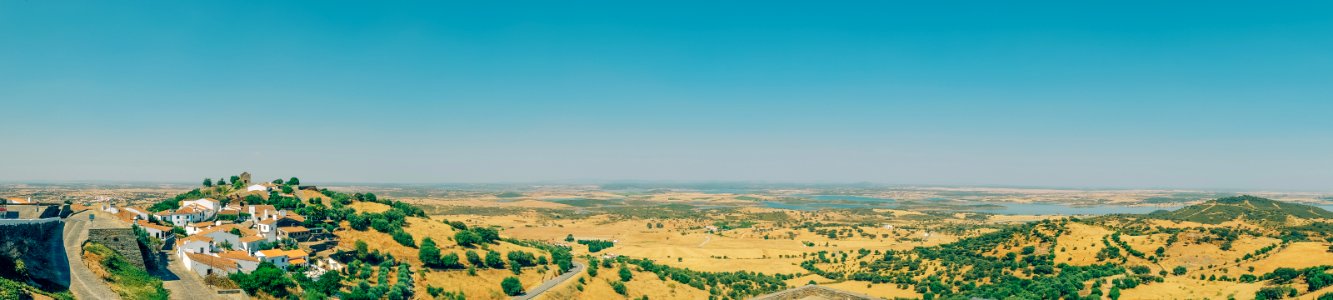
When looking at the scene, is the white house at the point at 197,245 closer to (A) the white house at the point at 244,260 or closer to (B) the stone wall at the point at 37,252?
(A) the white house at the point at 244,260

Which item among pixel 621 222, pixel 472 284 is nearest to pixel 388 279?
pixel 472 284

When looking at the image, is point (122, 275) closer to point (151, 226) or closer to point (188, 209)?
point (151, 226)

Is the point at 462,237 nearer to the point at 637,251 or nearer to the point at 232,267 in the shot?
the point at 232,267

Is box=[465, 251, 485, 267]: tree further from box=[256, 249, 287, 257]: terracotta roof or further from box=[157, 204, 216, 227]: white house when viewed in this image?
box=[157, 204, 216, 227]: white house

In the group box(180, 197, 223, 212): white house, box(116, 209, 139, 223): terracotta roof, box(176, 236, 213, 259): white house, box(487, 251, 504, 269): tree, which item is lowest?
box(487, 251, 504, 269): tree

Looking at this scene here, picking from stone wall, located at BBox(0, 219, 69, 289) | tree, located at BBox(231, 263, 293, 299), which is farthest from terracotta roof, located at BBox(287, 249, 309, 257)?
stone wall, located at BBox(0, 219, 69, 289)

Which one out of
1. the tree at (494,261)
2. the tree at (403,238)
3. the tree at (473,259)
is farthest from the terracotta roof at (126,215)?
the tree at (494,261)

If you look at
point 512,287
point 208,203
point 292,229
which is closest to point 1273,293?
point 512,287
